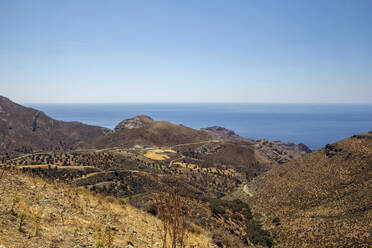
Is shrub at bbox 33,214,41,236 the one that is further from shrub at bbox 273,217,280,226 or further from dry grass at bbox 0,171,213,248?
shrub at bbox 273,217,280,226

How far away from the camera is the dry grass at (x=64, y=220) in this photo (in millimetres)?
6223

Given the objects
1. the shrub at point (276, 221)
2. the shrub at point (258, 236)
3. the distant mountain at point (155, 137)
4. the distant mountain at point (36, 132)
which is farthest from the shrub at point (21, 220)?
the distant mountain at point (36, 132)

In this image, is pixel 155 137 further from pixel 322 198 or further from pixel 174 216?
pixel 174 216

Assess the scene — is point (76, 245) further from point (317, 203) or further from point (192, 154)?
point (192, 154)

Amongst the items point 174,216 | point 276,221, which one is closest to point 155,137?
point 276,221

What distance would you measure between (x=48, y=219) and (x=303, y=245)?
23.4 m

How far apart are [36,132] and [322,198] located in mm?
190308

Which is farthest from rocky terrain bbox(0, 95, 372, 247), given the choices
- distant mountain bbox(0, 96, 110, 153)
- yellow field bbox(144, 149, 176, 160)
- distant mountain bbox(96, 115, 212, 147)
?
distant mountain bbox(0, 96, 110, 153)

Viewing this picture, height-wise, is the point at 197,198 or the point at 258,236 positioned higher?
the point at 197,198

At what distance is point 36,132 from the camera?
16312 centimetres

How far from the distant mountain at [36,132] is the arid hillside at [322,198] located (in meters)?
125

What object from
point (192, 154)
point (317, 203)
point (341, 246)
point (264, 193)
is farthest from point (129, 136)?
point (341, 246)

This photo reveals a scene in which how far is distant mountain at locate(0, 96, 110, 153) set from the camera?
13850cm

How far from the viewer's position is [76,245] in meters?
6.29
